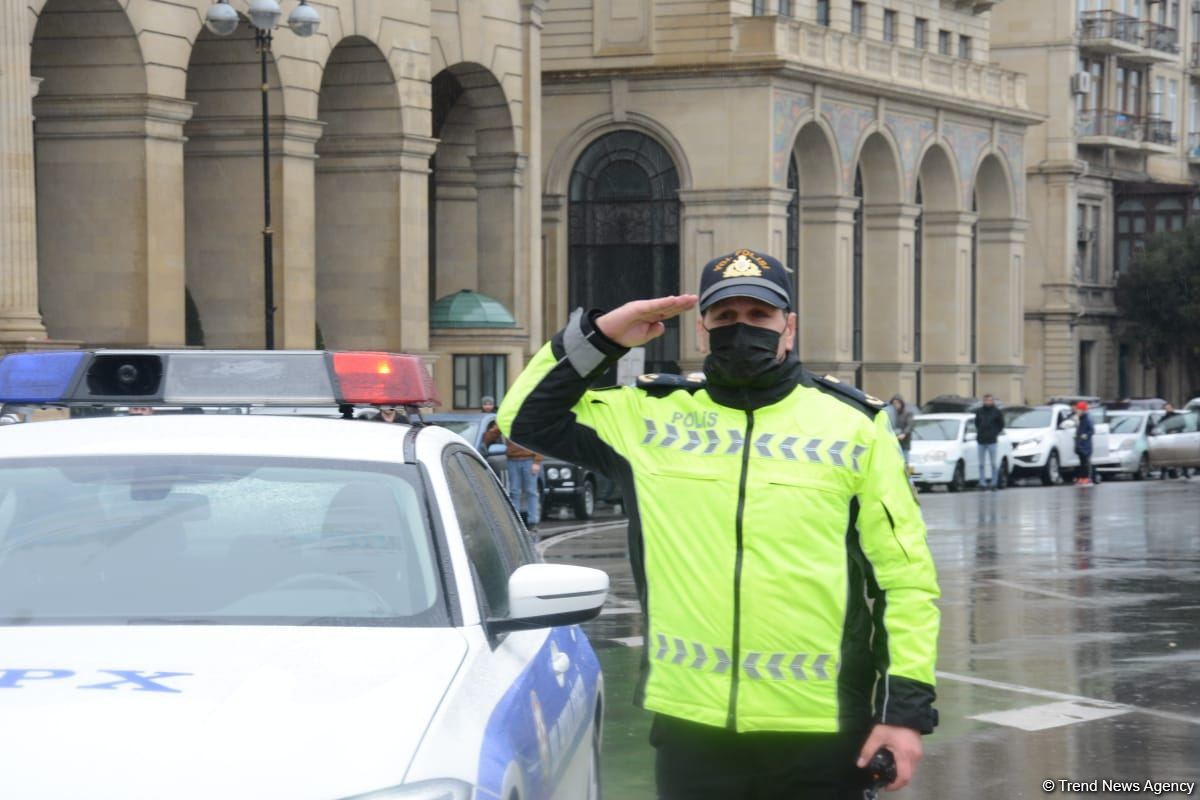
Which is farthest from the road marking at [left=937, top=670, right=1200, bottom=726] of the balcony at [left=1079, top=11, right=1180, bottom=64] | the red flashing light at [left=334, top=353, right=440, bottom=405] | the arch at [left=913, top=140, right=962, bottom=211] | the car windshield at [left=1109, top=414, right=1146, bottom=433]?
the balcony at [left=1079, top=11, right=1180, bottom=64]

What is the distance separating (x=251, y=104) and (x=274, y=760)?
3416 centimetres

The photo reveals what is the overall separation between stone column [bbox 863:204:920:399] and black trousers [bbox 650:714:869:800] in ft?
193

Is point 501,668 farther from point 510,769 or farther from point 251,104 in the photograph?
point 251,104

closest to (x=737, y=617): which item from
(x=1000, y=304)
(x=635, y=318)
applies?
(x=635, y=318)

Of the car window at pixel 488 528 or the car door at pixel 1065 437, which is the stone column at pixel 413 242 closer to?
the car door at pixel 1065 437

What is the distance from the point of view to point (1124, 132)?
268 feet

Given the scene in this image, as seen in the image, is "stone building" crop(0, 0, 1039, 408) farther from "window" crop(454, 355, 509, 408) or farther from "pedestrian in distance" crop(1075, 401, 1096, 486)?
"pedestrian in distance" crop(1075, 401, 1096, 486)

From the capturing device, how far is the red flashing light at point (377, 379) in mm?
9188

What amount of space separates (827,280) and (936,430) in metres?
17.8

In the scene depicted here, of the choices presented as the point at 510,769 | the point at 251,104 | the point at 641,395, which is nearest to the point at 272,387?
the point at 641,395

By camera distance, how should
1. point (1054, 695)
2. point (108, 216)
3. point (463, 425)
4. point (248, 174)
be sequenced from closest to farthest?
point (1054, 695) → point (463, 425) → point (108, 216) → point (248, 174)

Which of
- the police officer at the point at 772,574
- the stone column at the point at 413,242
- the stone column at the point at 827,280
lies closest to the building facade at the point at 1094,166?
the stone column at the point at 827,280

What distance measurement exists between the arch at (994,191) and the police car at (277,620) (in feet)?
213

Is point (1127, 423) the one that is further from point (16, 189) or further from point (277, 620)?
point (277, 620)
